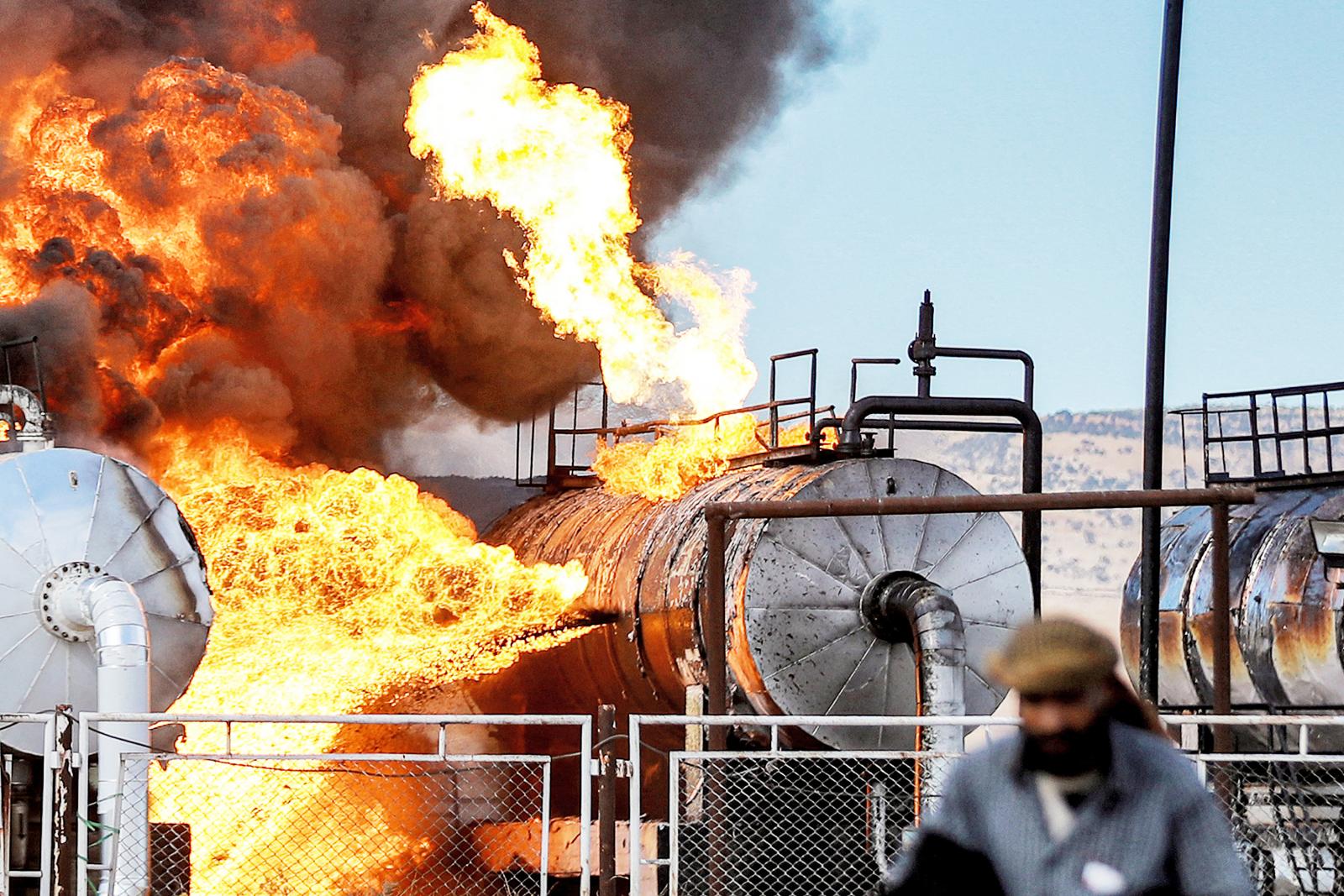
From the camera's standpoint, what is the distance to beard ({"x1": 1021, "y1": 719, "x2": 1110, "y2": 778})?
11.2 ft

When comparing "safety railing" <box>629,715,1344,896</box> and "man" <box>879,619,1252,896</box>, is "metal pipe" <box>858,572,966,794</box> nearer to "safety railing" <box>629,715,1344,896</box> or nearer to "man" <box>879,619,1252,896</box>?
"safety railing" <box>629,715,1344,896</box>

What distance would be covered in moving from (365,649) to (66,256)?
4.65 meters

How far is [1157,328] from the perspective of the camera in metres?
13.6

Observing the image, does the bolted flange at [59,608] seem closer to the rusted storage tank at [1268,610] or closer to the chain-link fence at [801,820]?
the chain-link fence at [801,820]

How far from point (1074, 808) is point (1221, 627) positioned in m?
6.99

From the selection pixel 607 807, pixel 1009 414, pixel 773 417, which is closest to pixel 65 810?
pixel 607 807

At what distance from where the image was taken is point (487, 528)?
19.7 meters

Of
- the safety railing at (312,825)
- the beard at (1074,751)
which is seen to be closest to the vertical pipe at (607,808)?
the safety railing at (312,825)

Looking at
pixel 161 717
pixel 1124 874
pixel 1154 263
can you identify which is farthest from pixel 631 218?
pixel 1124 874

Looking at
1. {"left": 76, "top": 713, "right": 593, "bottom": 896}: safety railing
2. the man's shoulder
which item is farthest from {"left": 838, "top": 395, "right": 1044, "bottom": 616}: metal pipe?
the man's shoulder

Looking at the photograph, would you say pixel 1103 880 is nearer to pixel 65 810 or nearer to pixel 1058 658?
pixel 1058 658

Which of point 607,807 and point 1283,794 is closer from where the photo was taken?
point 607,807

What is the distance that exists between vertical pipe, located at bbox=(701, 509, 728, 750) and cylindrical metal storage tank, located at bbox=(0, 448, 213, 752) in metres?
4.24

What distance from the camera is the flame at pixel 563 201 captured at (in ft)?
58.3
